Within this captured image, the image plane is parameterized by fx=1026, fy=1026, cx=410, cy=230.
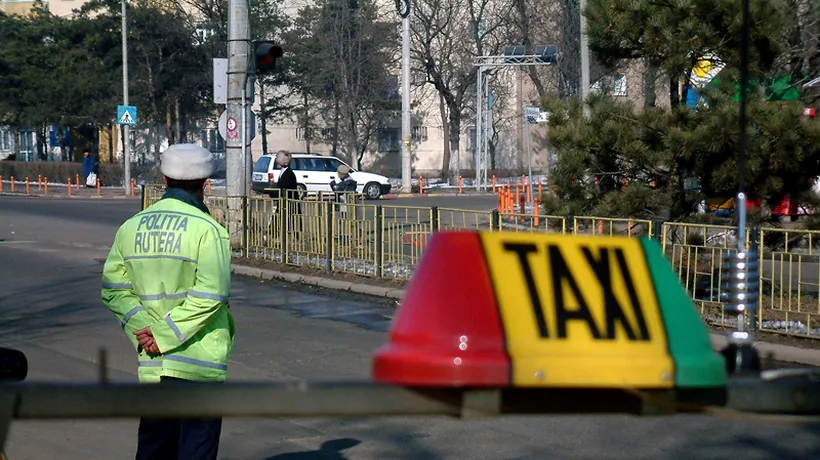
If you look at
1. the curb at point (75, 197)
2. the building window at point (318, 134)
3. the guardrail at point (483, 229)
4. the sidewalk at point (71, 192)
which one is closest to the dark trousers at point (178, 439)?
the guardrail at point (483, 229)

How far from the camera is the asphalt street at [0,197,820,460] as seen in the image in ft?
21.6

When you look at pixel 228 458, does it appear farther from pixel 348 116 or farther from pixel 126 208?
pixel 348 116

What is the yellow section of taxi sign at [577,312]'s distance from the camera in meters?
1.57

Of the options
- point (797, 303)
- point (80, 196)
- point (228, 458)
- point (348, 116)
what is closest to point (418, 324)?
point (228, 458)

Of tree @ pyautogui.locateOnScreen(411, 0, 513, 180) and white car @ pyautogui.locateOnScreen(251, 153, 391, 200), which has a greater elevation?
tree @ pyautogui.locateOnScreen(411, 0, 513, 180)

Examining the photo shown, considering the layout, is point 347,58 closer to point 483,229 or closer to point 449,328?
point 483,229

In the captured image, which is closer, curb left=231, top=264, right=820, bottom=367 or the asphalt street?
the asphalt street

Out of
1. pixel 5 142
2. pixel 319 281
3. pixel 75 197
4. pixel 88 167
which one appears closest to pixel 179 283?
pixel 319 281

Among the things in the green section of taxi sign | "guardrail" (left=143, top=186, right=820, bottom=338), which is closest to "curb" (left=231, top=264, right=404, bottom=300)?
"guardrail" (left=143, top=186, right=820, bottom=338)

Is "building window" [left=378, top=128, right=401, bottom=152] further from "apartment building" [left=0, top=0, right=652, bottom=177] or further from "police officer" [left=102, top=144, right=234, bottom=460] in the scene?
"police officer" [left=102, top=144, right=234, bottom=460]

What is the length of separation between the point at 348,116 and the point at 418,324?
5176cm

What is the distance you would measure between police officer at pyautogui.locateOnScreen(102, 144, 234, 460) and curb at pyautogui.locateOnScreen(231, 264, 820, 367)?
21.4ft

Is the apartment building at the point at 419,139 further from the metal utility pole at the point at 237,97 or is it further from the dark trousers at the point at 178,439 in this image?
the dark trousers at the point at 178,439

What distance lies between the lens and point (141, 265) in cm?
446
